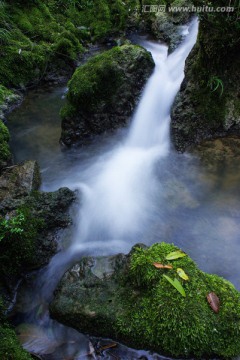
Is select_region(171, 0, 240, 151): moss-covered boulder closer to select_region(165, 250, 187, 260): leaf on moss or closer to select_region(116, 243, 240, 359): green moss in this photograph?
select_region(165, 250, 187, 260): leaf on moss

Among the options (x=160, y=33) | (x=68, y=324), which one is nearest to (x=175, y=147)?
(x=68, y=324)

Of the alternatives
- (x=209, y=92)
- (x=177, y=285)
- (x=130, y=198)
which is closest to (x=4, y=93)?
(x=130, y=198)

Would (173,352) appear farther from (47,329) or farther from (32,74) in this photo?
(32,74)

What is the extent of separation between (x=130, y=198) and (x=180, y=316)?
2.56m

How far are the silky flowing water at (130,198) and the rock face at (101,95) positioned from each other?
259 mm

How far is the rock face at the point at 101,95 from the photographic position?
6.14 m

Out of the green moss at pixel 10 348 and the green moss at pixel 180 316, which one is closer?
the green moss at pixel 10 348

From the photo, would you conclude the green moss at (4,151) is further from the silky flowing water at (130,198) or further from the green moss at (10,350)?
the green moss at (10,350)

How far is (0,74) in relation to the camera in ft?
26.6

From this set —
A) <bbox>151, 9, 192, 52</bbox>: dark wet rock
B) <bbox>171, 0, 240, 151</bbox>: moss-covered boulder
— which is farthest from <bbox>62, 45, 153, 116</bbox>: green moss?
<bbox>151, 9, 192, 52</bbox>: dark wet rock

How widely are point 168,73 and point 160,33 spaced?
14.7 ft

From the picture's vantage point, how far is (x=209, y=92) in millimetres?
5566

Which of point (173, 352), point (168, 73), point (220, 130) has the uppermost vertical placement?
point (168, 73)

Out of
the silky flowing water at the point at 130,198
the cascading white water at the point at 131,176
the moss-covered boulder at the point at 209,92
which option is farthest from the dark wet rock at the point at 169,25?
the moss-covered boulder at the point at 209,92
